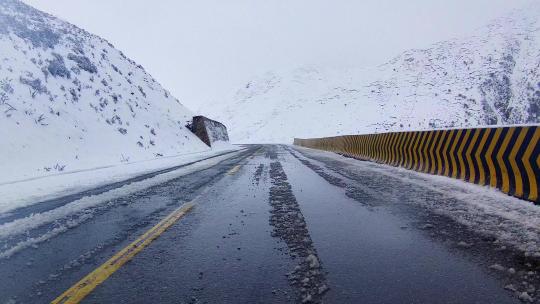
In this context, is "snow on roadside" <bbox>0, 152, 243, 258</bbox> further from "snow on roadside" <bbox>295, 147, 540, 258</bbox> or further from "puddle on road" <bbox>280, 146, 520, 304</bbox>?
"snow on roadside" <bbox>295, 147, 540, 258</bbox>

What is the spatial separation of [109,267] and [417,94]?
82.6m

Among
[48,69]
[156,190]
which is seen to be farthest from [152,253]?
[48,69]

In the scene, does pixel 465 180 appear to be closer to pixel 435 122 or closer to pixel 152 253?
pixel 152 253

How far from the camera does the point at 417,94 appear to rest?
79375 millimetres

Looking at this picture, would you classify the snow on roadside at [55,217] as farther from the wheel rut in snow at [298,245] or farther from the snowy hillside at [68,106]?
the snowy hillside at [68,106]

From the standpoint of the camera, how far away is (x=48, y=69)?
20.8m

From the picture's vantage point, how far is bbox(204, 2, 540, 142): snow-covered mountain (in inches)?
2665

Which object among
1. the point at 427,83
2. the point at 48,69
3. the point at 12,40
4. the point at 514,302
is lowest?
the point at 514,302

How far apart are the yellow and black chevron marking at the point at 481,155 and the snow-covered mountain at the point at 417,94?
5385 cm

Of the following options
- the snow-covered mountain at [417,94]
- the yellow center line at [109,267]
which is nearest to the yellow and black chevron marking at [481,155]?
the yellow center line at [109,267]

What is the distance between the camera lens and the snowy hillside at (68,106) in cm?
1420

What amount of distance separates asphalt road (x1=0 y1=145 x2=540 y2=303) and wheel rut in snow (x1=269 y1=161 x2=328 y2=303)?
0.6 inches

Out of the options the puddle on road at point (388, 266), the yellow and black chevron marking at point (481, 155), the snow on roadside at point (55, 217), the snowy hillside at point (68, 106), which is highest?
the snowy hillside at point (68, 106)

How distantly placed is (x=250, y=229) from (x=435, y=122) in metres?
66.2
